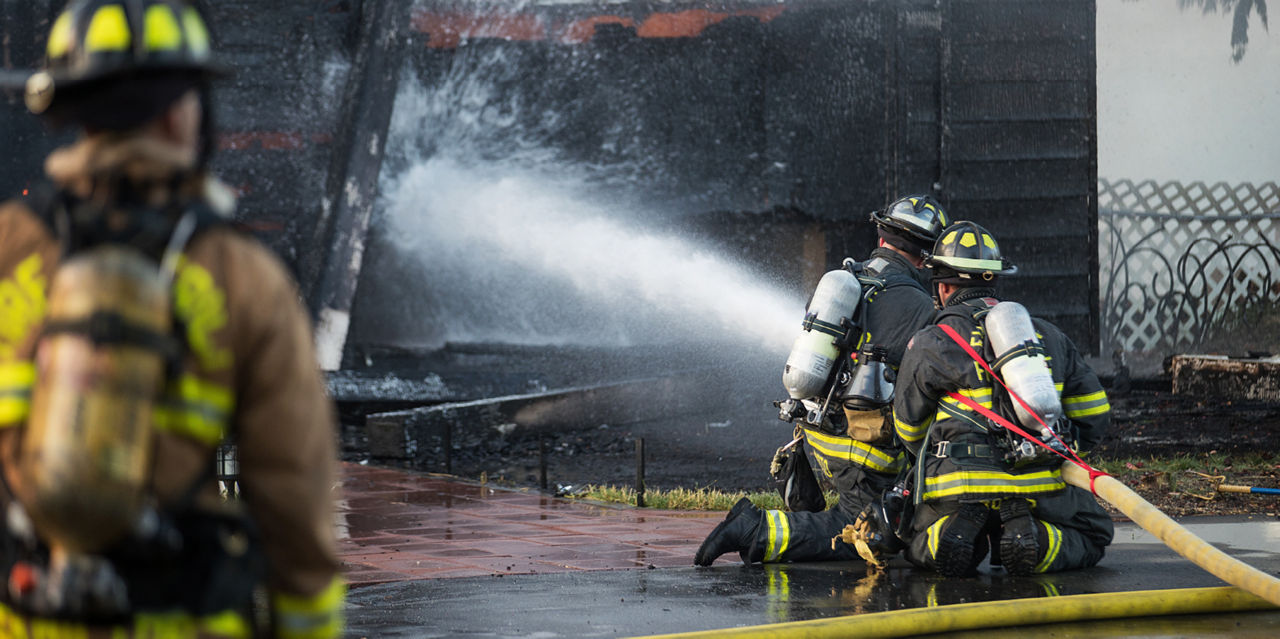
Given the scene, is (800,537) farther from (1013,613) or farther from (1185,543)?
(1185,543)

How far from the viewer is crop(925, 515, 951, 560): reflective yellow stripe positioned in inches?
183

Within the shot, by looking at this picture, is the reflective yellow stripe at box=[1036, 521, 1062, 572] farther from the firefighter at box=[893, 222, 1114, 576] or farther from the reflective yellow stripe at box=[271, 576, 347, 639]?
the reflective yellow stripe at box=[271, 576, 347, 639]

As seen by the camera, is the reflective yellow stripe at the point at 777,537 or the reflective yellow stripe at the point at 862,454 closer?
the reflective yellow stripe at the point at 777,537

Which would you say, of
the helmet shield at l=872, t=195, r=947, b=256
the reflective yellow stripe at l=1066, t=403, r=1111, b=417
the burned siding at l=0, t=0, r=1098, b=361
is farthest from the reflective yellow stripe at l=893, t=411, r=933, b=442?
the burned siding at l=0, t=0, r=1098, b=361

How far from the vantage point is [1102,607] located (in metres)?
4.07

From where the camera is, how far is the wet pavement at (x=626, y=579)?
3986 millimetres

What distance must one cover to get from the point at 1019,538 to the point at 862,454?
730 mm

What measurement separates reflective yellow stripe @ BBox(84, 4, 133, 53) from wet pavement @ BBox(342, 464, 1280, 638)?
2454 millimetres

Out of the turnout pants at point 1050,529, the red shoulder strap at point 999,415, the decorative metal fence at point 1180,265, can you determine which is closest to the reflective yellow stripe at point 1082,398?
the red shoulder strap at point 999,415

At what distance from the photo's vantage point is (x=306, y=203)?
12422mm

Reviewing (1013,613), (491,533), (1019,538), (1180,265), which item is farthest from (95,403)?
(1180,265)

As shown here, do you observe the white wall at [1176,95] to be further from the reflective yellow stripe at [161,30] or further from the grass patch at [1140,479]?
the reflective yellow stripe at [161,30]

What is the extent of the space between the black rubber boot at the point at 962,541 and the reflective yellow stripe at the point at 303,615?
3311 millimetres

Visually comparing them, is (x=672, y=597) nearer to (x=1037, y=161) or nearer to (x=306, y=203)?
(x=1037, y=161)
